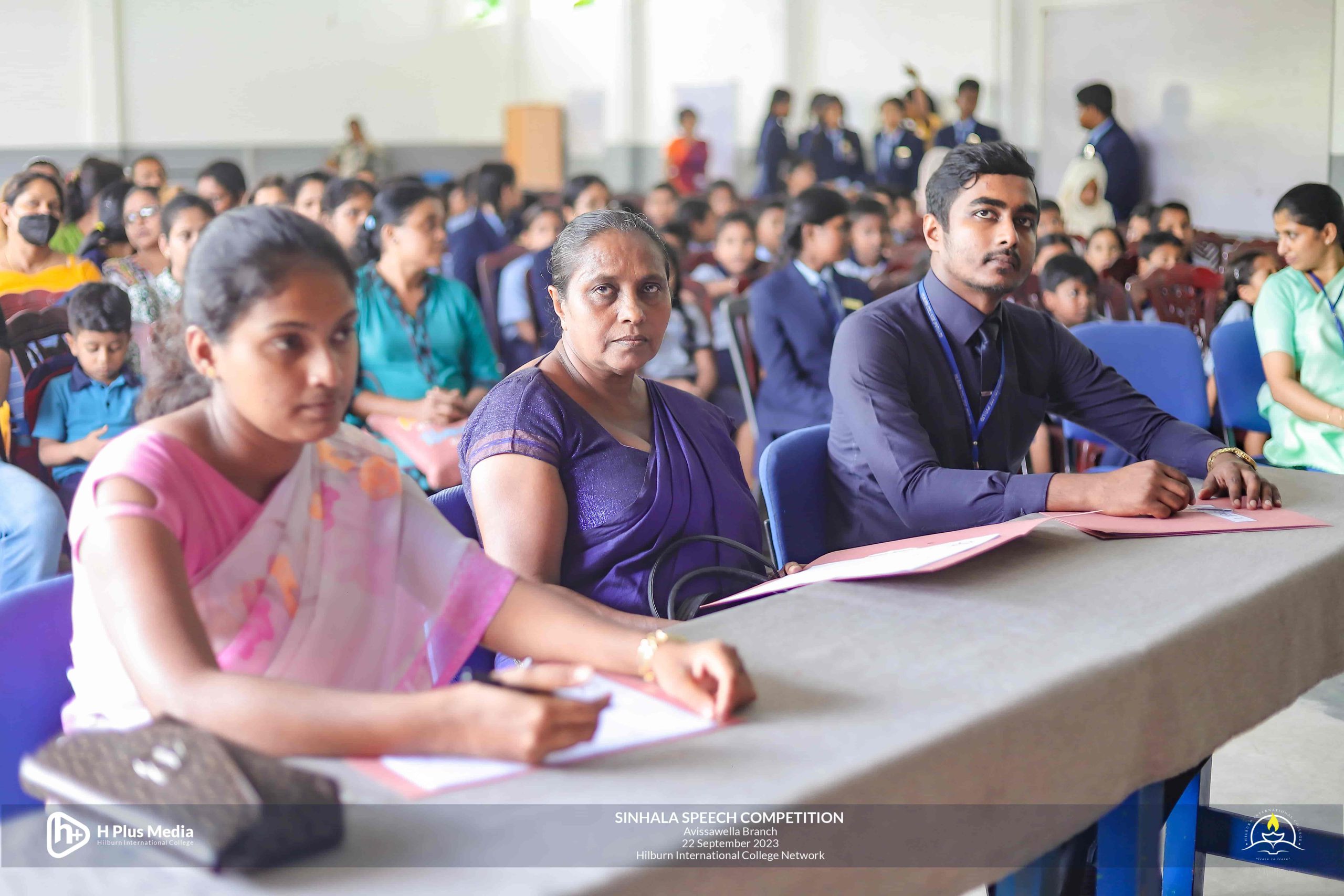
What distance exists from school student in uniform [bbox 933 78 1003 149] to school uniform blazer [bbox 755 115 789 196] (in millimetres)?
1599

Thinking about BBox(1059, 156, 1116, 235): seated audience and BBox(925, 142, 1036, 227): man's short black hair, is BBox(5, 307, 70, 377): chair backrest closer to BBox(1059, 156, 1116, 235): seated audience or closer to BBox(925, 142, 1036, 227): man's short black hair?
BBox(925, 142, 1036, 227): man's short black hair

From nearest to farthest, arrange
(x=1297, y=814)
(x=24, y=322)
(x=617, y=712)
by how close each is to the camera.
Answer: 1. (x=617, y=712)
2. (x=1297, y=814)
3. (x=24, y=322)

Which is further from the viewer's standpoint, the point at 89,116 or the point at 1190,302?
the point at 89,116

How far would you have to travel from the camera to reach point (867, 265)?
208 inches

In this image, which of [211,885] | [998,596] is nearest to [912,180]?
[998,596]

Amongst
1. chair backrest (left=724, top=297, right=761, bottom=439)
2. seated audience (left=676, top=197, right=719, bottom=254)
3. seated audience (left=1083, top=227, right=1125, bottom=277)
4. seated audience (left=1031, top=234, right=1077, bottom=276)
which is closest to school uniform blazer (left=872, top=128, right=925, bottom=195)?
seated audience (left=676, top=197, right=719, bottom=254)

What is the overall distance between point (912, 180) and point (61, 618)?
965 cm

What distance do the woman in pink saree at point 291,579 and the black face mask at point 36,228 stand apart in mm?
2703

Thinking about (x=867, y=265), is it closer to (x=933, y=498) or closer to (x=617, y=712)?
(x=933, y=498)

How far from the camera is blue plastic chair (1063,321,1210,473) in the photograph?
115 inches

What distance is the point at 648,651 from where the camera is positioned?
1.10 meters

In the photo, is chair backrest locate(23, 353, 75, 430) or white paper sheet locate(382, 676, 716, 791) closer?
white paper sheet locate(382, 676, 716, 791)

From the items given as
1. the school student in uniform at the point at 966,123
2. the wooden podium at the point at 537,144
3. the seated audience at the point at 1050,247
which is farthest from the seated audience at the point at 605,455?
the wooden podium at the point at 537,144

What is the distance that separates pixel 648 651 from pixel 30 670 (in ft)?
2.03
